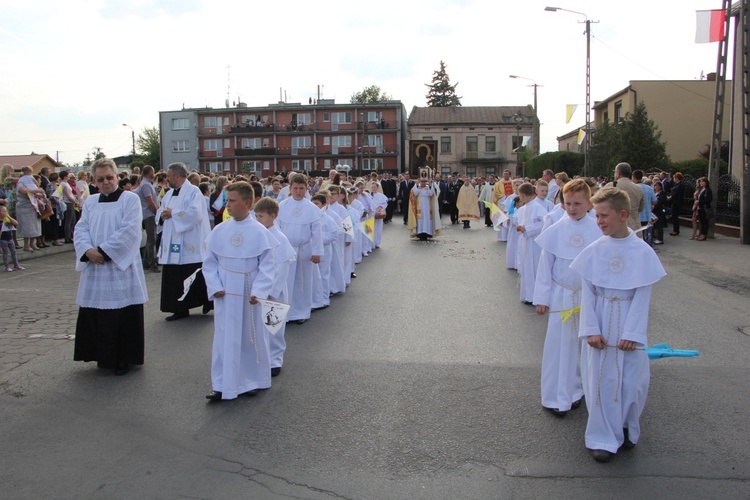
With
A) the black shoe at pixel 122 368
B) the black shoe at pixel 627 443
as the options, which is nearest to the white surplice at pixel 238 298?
the black shoe at pixel 122 368

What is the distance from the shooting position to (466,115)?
7706cm

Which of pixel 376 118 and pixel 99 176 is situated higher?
pixel 376 118

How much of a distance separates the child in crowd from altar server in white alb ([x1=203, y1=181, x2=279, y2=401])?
195 inches

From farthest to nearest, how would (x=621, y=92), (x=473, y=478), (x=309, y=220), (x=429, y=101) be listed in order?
(x=429, y=101) < (x=621, y=92) < (x=309, y=220) < (x=473, y=478)

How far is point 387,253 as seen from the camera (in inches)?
667

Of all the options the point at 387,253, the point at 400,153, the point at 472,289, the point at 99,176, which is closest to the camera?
the point at 99,176

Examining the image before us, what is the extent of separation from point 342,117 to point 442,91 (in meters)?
25.7

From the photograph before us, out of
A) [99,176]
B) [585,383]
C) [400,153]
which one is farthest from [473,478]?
[400,153]

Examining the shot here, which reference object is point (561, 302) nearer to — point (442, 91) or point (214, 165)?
point (214, 165)

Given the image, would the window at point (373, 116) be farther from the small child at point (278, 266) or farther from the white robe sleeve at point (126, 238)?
the white robe sleeve at point (126, 238)

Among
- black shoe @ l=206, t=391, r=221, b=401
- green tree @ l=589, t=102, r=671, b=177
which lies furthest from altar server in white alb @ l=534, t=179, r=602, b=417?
green tree @ l=589, t=102, r=671, b=177

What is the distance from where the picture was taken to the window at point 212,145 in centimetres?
7969

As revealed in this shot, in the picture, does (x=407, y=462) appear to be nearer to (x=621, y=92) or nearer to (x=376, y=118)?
(x=621, y=92)

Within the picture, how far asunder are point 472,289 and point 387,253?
5955 mm
